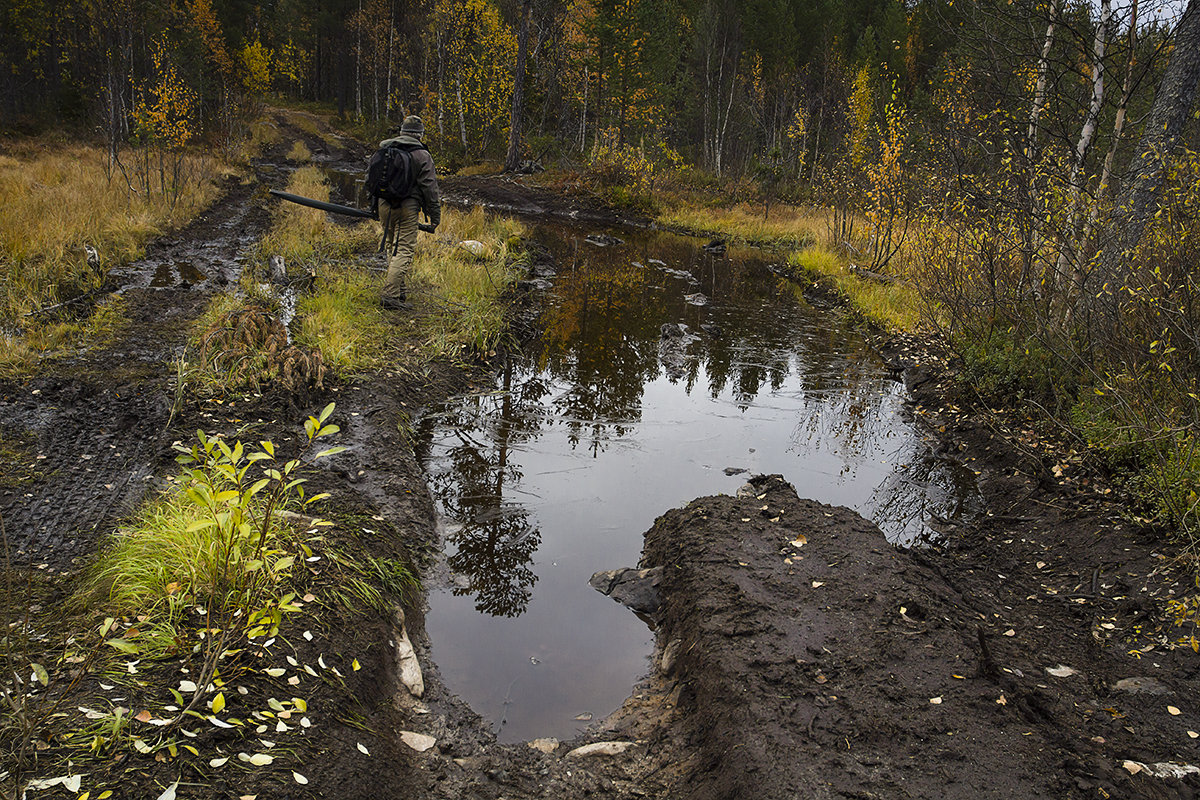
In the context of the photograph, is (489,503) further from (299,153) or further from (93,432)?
(299,153)

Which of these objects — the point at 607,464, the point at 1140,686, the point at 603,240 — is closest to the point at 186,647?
the point at 607,464

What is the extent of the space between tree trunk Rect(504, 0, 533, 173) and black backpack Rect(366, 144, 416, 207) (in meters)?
20.1

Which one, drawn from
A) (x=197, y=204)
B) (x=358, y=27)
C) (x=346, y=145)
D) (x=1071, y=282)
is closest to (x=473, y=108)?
(x=346, y=145)

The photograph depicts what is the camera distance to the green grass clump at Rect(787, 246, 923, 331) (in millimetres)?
11586

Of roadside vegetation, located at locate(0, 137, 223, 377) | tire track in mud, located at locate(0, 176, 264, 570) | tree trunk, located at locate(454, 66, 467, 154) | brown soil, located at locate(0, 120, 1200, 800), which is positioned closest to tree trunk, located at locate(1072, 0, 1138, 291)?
brown soil, located at locate(0, 120, 1200, 800)

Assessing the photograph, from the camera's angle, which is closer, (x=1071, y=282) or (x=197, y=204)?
(x=1071, y=282)

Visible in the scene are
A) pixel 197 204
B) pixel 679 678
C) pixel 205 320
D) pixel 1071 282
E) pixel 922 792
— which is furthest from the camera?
pixel 197 204

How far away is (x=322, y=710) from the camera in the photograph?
2896 millimetres

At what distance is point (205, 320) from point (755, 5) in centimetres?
3675

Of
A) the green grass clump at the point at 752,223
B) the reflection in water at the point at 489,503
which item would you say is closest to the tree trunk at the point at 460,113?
the green grass clump at the point at 752,223

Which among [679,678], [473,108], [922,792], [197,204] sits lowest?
[679,678]

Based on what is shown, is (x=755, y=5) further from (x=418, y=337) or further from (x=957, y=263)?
(x=418, y=337)

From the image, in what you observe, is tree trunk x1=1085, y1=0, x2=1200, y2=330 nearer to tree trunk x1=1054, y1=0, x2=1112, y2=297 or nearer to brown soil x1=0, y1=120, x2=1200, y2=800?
tree trunk x1=1054, y1=0, x2=1112, y2=297

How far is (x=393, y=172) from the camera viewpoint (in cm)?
877
